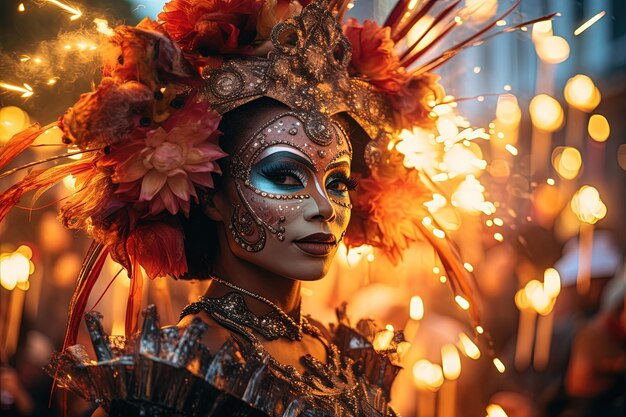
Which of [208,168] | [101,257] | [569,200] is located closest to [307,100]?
[208,168]

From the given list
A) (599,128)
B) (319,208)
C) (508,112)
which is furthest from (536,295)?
(599,128)

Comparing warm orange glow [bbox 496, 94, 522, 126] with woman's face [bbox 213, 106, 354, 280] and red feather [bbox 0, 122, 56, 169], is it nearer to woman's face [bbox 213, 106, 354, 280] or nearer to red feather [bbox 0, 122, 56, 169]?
woman's face [bbox 213, 106, 354, 280]

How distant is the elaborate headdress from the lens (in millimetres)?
2723

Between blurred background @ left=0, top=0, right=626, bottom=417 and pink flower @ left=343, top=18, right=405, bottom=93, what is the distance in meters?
0.30

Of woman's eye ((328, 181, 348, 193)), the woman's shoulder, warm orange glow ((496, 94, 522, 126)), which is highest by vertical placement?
warm orange glow ((496, 94, 522, 126))

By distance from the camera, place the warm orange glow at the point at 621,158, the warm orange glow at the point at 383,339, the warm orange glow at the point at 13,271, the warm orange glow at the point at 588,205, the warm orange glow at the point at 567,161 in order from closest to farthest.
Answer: the warm orange glow at the point at 383,339 → the warm orange glow at the point at 13,271 → the warm orange glow at the point at 588,205 → the warm orange glow at the point at 567,161 → the warm orange glow at the point at 621,158

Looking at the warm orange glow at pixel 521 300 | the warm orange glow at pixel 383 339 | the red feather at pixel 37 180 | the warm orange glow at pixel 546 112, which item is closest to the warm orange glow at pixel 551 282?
the warm orange glow at pixel 521 300

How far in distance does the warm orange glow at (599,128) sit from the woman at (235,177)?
22.1 ft

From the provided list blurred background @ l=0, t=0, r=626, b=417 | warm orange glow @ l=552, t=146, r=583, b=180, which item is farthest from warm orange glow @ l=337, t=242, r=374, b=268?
warm orange glow @ l=552, t=146, r=583, b=180

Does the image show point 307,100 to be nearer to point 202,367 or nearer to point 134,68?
point 134,68

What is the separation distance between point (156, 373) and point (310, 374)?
0.71 meters

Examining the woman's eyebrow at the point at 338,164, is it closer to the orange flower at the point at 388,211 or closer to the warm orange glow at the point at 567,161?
the orange flower at the point at 388,211

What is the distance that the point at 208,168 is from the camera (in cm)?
278

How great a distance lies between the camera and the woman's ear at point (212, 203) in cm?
296
